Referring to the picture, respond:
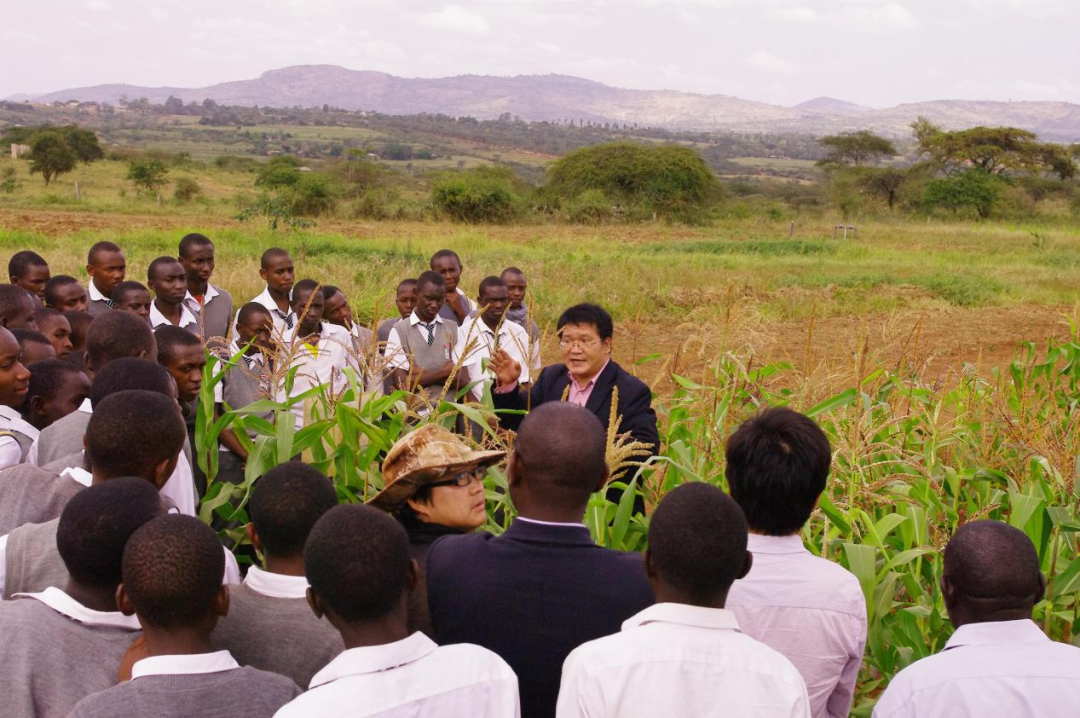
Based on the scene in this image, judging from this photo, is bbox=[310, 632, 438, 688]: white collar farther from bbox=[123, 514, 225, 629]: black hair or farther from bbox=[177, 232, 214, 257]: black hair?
bbox=[177, 232, 214, 257]: black hair

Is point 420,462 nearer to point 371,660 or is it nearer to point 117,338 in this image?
point 371,660

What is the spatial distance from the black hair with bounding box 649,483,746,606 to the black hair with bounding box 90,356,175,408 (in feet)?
5.67

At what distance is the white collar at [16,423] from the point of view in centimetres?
332

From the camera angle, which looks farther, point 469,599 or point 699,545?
point 469,599

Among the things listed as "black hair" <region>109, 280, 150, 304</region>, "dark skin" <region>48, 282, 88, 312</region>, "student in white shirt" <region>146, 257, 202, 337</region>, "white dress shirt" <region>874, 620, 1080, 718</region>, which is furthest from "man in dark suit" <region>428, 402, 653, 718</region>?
"dark skin" <region>48, 282, 88, 312</region>

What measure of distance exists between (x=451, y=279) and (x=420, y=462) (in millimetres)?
4125

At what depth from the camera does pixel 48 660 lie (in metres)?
2.09

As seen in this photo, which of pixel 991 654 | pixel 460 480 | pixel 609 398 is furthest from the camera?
pixel 609 398

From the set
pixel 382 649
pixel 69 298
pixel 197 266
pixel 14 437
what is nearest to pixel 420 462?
pixel 382 649

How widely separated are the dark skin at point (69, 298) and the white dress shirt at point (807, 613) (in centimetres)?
417

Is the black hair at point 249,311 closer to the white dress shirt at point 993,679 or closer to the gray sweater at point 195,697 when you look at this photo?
the gray sweater at point 195,697

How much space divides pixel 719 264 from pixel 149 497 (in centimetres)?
1725

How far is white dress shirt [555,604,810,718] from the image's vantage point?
6.03 feet

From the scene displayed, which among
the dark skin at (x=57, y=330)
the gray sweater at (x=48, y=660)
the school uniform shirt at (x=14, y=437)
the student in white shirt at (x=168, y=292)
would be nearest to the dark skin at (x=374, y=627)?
the gray sweater at (x=48, y=660)
